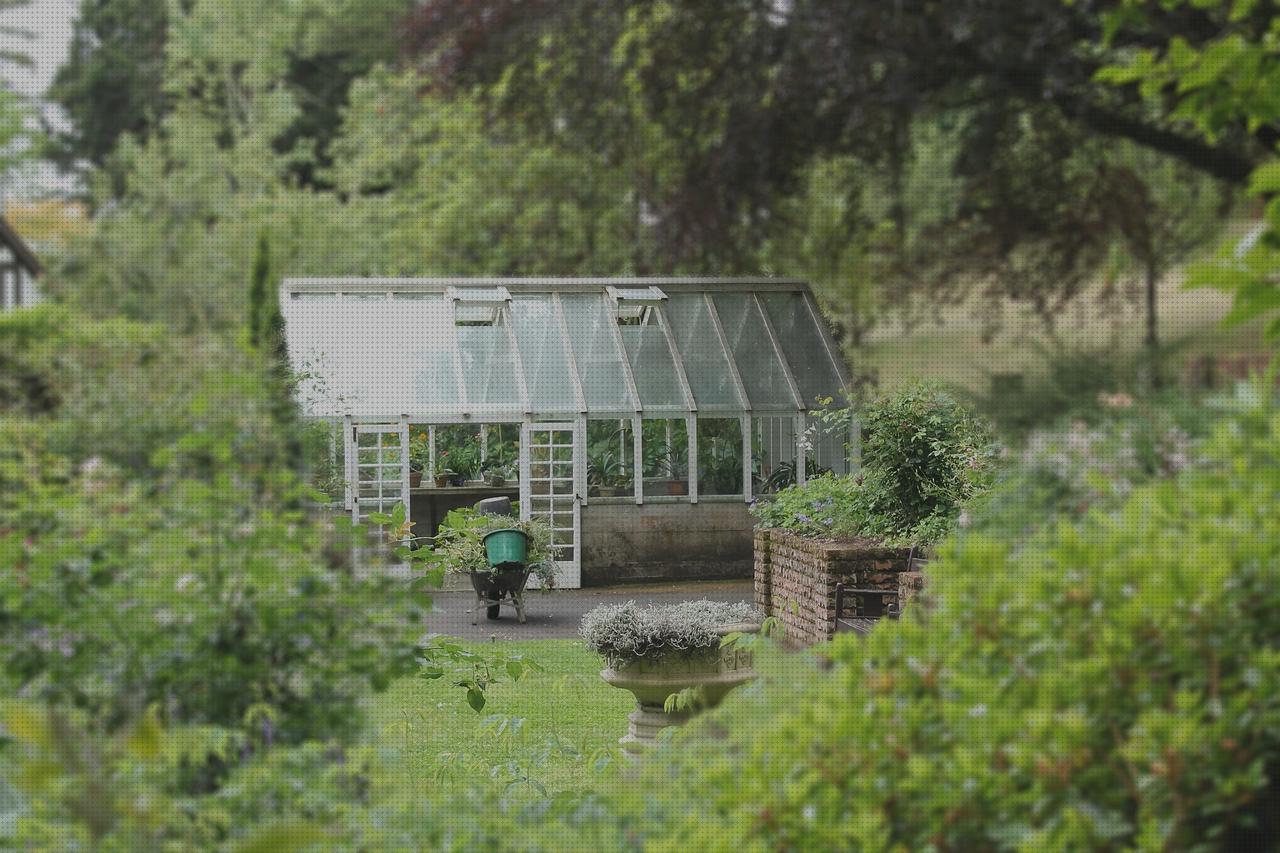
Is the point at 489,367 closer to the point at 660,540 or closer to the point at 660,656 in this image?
the point at 660,540

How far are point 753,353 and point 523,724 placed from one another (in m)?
4.65

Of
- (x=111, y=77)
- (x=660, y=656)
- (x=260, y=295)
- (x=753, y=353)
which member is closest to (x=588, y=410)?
(x=753, y=353)

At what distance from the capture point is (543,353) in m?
7.74

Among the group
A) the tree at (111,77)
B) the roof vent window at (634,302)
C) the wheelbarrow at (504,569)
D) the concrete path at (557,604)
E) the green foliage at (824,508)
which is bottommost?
the concrete path at (557,604)

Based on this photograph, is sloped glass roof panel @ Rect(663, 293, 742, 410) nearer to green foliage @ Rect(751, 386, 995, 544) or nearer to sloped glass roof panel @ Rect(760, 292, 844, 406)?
sloped glass roof panel @ Rect(760, 292, 844, 406)

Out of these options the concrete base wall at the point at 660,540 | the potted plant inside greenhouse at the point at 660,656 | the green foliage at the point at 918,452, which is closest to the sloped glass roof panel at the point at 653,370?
the concrete base wall at the point at 660,540

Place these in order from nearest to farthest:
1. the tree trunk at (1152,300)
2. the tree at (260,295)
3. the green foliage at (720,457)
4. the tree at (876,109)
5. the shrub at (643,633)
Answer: the tree at (260,295), the tree trunk at (1152,300), the tree at (876,109), the shrub at (643,633), the green foliage at (720,457)

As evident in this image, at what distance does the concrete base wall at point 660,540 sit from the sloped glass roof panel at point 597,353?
0.72m

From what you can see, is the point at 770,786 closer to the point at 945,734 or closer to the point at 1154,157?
the point at 945,734

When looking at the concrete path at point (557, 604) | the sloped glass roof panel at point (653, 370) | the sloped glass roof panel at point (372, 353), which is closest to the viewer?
the concrete path at point (557, 604)

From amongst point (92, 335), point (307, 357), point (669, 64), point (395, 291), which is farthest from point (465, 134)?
point (92, 335)

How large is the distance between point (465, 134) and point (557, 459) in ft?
7.49

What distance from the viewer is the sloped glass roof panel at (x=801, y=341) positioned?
22.0ft

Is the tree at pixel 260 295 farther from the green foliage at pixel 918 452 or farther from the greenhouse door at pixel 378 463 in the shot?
the greenhouse door at pixel 378 463
